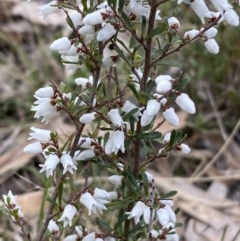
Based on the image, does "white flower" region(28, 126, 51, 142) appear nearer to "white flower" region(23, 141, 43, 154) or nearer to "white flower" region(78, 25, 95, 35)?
"white flower" region(23, 141, 43, 154)

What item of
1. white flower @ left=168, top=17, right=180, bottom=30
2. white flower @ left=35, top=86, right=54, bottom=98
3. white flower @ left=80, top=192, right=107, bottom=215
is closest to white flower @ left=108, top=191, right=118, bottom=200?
white flower @ left=80, top=192, right=107, bottom=215

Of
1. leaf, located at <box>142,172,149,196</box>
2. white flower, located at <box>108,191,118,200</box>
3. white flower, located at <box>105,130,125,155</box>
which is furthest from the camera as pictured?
white flower, located at <box>108,191,118,200</box>

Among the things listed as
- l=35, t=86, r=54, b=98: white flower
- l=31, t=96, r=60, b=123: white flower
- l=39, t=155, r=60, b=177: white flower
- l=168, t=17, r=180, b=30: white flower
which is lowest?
l=39, t=155, r=60, b=177: white flower

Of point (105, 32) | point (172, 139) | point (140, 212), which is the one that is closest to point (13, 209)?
point (140, 212)

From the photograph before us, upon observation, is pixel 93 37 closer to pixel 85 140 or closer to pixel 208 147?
pixel 85 140

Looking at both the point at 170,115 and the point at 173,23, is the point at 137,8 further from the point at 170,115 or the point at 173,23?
the point at 170,115

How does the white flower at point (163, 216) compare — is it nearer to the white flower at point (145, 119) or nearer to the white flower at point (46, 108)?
the white flower at point (145, 119)

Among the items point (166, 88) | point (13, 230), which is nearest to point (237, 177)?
point (13, 230)

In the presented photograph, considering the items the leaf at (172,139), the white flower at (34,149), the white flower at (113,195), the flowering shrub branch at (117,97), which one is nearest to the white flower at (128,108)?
the flowering shrub branch at (117,97)
